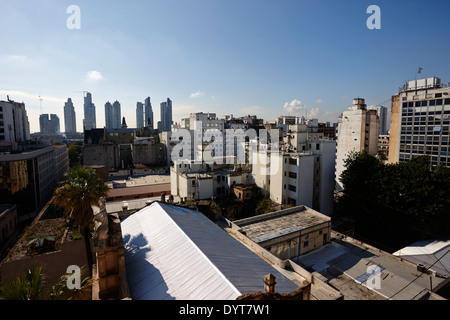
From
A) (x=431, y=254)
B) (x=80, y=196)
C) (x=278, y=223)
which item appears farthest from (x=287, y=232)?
(x=80, y=196)

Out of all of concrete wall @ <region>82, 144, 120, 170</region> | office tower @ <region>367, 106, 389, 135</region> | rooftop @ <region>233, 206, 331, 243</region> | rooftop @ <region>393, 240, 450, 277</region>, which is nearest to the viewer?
rooftop @ <region>393, 240, 450, 277</region>

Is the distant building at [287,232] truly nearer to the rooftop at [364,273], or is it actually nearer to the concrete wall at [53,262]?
the rooftop at [364,273]

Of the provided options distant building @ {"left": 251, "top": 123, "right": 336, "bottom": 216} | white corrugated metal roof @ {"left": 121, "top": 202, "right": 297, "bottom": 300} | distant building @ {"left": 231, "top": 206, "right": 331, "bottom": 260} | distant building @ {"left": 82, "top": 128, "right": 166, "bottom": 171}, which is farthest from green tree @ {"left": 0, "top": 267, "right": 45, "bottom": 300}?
distant building @ {"left": 82, "top": 128, "right": 166, "bottom": 171}

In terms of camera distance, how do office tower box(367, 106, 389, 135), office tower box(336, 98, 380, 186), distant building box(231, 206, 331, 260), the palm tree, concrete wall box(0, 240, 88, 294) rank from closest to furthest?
the palm tree < concrete wall box(0, 240, 88, 294) < distant building box(231, 206, 331, 260) < office tower box(336, 98, 380, 186) < office tower box(367, 106, 389, 135)

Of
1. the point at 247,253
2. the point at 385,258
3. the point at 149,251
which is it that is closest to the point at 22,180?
the point at 149,251

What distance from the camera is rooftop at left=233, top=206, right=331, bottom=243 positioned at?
23.2m

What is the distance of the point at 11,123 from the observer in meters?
59.5

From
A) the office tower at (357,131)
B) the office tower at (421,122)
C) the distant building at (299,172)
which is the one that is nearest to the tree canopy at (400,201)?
the distant building at (299,172)

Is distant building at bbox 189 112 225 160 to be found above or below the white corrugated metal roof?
above

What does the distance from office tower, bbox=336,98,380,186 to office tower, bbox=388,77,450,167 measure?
664 cm

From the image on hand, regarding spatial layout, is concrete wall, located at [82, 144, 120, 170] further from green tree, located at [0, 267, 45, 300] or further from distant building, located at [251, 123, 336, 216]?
green tree, located at [0, 267, 45, 300]

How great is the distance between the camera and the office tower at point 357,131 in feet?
191

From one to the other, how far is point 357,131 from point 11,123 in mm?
84381
